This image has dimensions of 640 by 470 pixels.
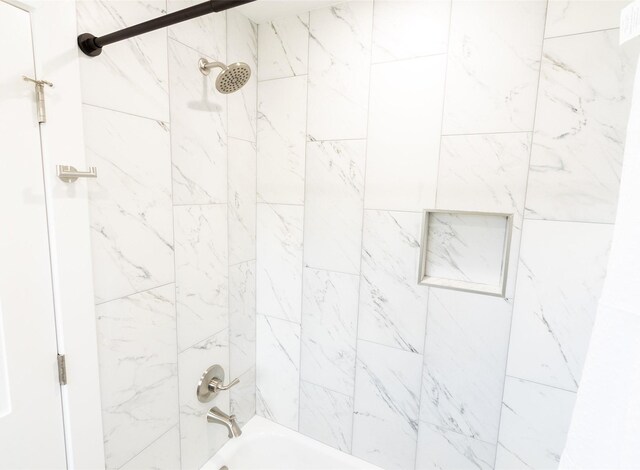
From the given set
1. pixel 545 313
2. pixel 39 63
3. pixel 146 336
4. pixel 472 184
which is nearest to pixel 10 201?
pixel 39 63

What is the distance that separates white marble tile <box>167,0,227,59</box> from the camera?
1164mm

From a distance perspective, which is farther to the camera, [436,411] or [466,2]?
[436,411]

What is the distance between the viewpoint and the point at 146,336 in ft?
3.76

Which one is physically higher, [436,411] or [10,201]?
[10,201]

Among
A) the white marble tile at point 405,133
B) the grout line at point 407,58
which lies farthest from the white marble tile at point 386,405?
the grout line at point 407,58

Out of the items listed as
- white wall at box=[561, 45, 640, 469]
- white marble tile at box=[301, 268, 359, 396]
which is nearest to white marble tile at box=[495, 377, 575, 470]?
white marble tile at box=[301, 268, 359, 396]

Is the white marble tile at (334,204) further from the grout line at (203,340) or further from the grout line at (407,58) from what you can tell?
the grout line at (203,340)

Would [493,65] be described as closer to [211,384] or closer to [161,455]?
[211,384]

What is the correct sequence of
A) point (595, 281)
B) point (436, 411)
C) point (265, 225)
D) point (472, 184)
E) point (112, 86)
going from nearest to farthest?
point (112, 86), point (595, 281), point (472, 184), point (436, 411), point (265, 225)

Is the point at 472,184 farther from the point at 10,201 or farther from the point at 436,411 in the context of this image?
the point at 10,201

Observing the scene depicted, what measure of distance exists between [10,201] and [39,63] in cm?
36

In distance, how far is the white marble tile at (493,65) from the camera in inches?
42.8

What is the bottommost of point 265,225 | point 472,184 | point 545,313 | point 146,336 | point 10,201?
point 146,336

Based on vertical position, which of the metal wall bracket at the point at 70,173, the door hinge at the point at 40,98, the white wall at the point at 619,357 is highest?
the door hinge at the point at 40,98
